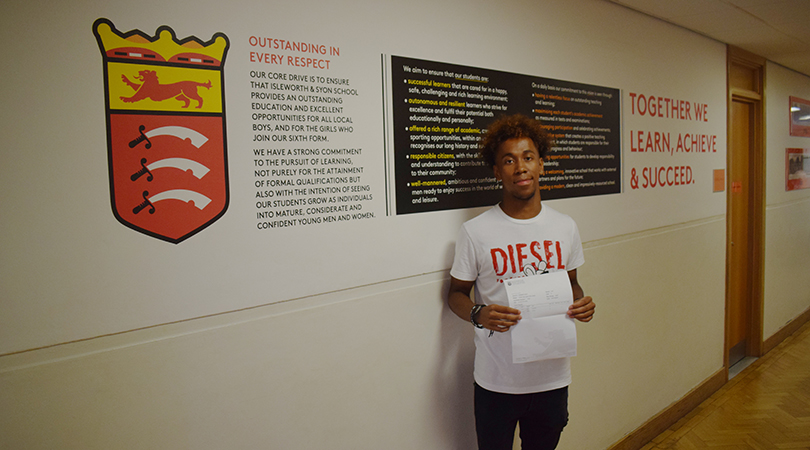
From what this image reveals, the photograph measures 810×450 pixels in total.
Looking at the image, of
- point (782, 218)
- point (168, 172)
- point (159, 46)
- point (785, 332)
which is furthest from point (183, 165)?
point (785, 332)

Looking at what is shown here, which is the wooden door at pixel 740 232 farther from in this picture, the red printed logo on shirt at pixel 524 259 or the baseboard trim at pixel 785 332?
the red printed logo on shirt at pixel 524 259

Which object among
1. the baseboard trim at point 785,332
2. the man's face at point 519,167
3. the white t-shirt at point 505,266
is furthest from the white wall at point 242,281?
the baseboard trim at point 785,332

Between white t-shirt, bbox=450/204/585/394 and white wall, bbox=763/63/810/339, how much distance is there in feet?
12.9

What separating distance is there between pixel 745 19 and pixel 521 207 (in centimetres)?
259

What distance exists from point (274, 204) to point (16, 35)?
77 cm

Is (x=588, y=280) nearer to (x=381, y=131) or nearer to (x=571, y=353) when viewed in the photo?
(x=571, y=353)

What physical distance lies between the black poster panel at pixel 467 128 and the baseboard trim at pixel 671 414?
1631 millimetres

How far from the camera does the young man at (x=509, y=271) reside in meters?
1.82

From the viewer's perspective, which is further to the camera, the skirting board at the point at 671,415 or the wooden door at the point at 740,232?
the wooden door at the point at 740,232

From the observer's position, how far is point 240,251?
1.50 metres

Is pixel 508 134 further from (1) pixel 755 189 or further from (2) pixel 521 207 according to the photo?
(1) pixel 755 189

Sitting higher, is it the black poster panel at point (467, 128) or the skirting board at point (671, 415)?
the black poster panel at point (467, 128)

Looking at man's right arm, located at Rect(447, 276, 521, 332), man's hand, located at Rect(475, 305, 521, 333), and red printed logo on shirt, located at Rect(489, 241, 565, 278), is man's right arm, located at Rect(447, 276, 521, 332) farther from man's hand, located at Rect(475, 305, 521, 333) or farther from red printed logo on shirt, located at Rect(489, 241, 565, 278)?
red printed logo on shirt, located at Rect(489, 241, 565, 278)

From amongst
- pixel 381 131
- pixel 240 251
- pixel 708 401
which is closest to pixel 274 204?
pixel 240 251
